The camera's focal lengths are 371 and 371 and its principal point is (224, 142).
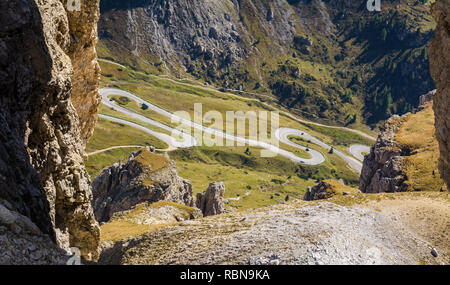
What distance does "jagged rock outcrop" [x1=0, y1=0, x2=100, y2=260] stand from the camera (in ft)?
77.1

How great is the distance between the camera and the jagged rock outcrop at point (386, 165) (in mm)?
90938

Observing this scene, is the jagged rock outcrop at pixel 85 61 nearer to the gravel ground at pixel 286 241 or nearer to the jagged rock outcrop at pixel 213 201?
the gravel ground at pixel 286 241

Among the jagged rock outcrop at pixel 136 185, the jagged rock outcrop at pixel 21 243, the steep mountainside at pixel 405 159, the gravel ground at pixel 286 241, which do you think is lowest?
the jagged rock outcrop at pixel 136 185

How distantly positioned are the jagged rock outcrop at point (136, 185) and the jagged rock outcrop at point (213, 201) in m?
11.3

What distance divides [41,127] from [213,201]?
88.4m

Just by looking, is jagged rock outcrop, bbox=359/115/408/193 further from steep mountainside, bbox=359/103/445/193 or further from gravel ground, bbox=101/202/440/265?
gravel ground, bbox=101/202/440/265

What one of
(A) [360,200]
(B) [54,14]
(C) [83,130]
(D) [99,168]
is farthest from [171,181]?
(D) [99,168]

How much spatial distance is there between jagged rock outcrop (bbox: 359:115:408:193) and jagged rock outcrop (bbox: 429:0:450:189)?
50357 mm

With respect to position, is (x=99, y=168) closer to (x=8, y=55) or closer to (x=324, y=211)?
(x=324, y=211)

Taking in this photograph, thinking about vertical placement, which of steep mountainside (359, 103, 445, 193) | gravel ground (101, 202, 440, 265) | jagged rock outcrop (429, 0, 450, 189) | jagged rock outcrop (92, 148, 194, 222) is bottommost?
jagged rock outcrop (92, 148, 194, 222)

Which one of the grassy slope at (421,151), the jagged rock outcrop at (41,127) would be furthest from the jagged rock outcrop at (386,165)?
the jagged rock outcrop at (41,127)

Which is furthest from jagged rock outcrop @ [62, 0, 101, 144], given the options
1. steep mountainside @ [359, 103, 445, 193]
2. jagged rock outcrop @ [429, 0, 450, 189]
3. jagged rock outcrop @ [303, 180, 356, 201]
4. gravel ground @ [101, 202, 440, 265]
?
steep mountainside @ [359, 103, 445, 193]

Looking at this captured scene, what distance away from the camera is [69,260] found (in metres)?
22.2

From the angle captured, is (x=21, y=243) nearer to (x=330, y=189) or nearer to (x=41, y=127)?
(x=41, y=127)
